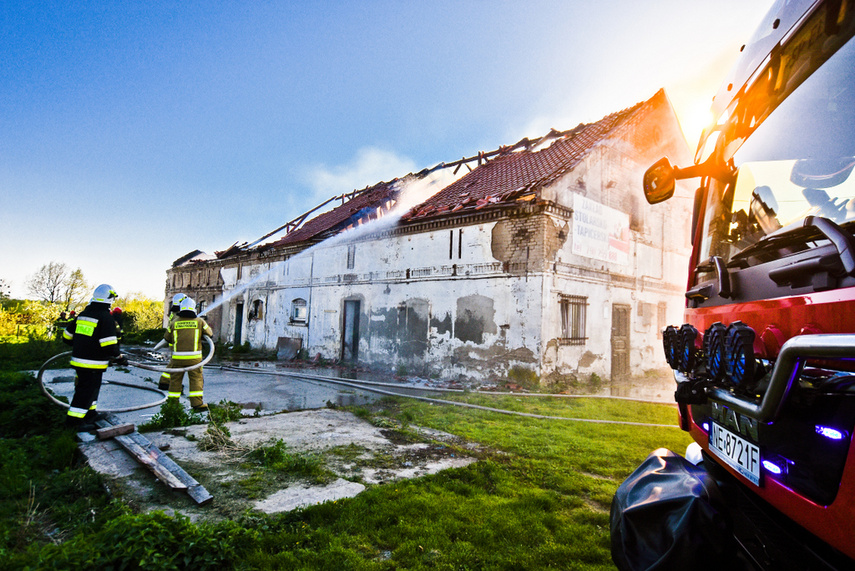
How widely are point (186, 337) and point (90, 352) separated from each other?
5.41 feet

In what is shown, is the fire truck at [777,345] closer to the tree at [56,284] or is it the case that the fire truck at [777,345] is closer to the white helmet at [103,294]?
the white helmet at [103,294]

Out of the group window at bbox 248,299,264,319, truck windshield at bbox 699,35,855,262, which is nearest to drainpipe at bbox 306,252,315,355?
window at bbox 248,299,264,319

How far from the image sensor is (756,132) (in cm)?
194

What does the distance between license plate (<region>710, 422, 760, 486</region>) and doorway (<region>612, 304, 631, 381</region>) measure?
10912 mm

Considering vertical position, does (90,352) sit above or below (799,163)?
below

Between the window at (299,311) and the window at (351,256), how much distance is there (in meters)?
2.94

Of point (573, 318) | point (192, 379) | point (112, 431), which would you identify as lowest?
point (112, 431)

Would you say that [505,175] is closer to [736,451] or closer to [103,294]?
[103,294]

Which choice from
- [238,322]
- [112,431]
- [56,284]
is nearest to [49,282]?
[56,284]

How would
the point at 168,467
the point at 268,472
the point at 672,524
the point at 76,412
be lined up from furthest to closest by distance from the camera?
the point at 76,412, the point at 268,472, the point at 168,467, the point at 672,524

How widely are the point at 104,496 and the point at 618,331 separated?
12.2 meters

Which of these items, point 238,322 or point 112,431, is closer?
point 112,431

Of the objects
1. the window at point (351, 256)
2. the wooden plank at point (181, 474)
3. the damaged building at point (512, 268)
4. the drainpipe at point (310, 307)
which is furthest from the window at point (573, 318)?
the drainpipe at point (310, 307)

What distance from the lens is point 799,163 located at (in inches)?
63.9
